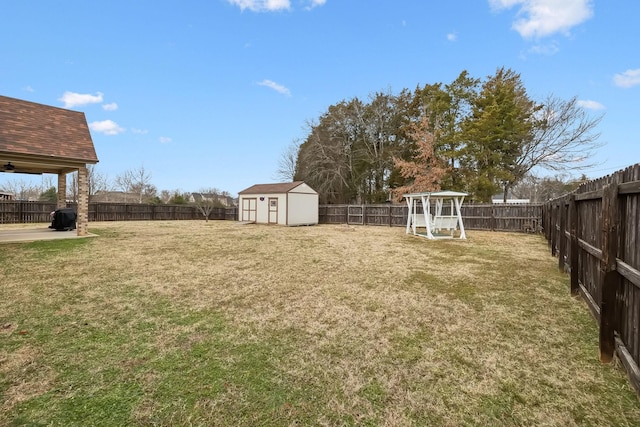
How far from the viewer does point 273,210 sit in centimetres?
1964

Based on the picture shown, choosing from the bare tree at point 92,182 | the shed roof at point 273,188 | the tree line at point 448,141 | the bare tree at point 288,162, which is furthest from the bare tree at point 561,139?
the bare tree at point 92,182

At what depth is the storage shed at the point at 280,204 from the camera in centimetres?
1911

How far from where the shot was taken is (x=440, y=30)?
11.9 metres

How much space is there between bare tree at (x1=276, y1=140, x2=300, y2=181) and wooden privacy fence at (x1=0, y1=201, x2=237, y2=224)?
27.0ft

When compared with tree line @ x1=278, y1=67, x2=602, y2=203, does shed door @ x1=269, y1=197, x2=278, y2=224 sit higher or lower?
lower

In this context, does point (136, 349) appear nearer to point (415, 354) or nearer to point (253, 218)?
point (415, 354)

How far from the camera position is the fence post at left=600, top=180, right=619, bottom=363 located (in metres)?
2.36

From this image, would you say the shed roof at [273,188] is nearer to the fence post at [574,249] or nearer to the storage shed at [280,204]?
the storage shed at [280,204]

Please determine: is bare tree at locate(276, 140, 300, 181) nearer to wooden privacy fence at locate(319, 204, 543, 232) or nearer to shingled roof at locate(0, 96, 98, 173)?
wooden privacy fence at locate(319, 204, 543, 232)

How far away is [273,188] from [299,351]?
1845 centimetres

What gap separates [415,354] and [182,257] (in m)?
6.23

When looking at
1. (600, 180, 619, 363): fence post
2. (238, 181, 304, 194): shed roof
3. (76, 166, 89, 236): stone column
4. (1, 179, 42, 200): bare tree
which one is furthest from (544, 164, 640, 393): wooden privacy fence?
(1, 179, 42, 200): bare tree

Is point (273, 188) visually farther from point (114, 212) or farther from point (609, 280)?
point (609, 280)

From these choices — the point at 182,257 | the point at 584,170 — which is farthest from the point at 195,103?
the point at 584,170
